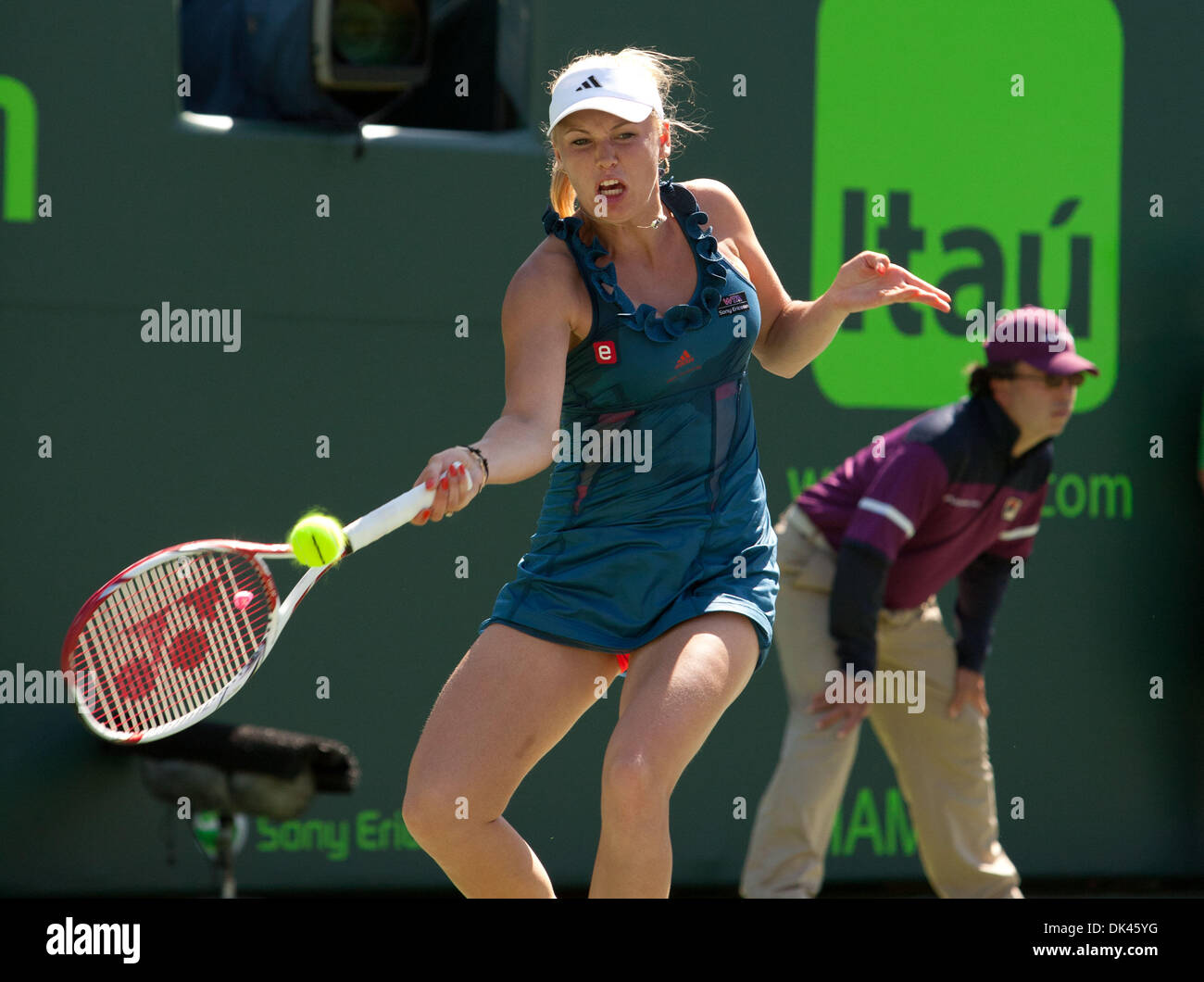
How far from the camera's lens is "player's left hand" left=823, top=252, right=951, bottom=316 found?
3502 mm

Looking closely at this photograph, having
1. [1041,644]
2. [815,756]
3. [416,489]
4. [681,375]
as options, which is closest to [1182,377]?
[1041,644]

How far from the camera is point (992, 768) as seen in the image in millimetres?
5844

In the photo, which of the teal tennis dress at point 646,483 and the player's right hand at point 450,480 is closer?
the player's right hand at point 450,480

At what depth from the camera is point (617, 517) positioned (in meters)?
3.32

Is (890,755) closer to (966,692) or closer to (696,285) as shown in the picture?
(966,692)

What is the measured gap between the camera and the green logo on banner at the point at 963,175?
572cm

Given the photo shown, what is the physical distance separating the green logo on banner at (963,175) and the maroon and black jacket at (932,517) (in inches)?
25.1

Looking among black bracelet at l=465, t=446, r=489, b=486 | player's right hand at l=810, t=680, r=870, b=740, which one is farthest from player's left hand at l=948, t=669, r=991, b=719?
black bracelet at l=465, t=446, r=489, b=486

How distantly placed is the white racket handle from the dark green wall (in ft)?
8.05

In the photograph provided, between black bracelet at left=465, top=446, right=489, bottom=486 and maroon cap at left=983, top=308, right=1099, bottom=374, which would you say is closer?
black bracelet at left=465, top=446, right=489, bottom=486

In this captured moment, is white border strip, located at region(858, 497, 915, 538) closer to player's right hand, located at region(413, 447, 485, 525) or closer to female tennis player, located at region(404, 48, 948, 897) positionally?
female tennis player, located at region(404, 48, 948, 897)

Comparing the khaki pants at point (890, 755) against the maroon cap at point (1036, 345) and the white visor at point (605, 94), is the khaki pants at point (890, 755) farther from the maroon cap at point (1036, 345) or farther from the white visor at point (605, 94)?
the white visor at point (605, 94)

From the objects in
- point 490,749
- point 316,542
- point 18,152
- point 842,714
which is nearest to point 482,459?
point 316,542

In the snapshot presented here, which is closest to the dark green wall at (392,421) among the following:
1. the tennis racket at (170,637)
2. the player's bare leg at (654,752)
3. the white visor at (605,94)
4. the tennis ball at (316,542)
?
the tennis racket at (170,637)
